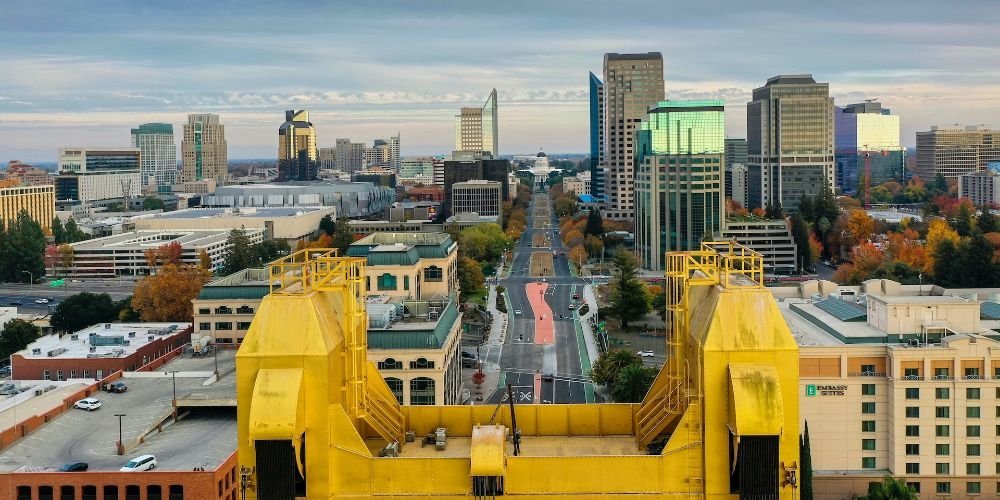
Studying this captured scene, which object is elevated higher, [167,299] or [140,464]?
[167,299]

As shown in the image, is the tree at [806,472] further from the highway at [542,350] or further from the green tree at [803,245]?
the green tree at [803,245]

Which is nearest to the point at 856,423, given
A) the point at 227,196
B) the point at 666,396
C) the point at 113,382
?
the point at 666,396

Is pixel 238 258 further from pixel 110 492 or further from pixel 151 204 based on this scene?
pixel 151 204

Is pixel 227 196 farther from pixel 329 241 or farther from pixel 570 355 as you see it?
pixel 570 355

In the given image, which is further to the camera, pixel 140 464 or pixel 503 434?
pixel 140 464

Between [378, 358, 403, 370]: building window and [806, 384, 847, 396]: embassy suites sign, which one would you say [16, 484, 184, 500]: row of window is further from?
[806, 384, 847, 396]: embassy suites sign

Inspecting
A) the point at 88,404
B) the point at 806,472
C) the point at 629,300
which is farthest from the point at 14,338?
the point at 806,472

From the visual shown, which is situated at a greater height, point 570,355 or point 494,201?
point 494,201
